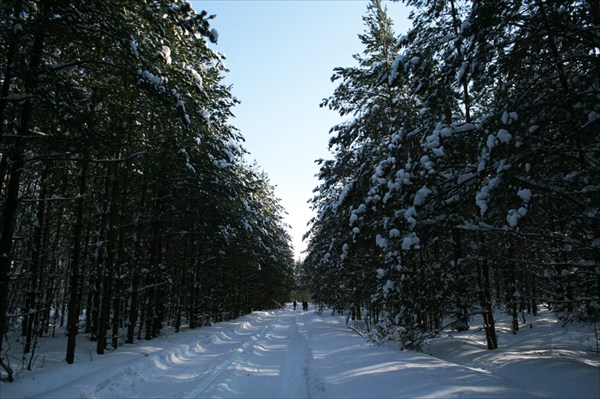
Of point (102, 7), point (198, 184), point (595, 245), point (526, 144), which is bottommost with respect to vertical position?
point (595, 245)

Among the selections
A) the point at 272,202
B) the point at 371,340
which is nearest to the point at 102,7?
the point at 371,340

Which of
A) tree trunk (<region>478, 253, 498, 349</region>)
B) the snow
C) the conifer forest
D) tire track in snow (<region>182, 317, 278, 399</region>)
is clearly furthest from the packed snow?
the snow

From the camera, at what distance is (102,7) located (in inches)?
265

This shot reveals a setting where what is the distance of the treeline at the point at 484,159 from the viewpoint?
550 centimetres

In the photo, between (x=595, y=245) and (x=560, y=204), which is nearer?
(x=595, y=245)

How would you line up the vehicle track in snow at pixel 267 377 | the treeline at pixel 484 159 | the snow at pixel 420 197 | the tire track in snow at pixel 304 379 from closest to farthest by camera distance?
the treeline at pixel 484 159 → the snow at pixel 420 197 → the tire track in snow at pixel 304 379 → the vehicle track in snow at pixel 267 377

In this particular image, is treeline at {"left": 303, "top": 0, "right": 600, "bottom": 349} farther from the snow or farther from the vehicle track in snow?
the vehicle track in snow

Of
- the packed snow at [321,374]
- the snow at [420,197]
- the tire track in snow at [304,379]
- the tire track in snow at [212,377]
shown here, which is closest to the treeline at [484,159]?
the snow at [420,197]

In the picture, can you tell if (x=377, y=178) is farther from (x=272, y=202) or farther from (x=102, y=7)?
(x=272, y=202)

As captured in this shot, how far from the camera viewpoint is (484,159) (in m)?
5.42

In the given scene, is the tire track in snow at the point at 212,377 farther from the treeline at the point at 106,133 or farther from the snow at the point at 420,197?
the snow at the point at 420,197

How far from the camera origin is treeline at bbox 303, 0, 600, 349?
5496mm

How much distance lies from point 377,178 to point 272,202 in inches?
1309

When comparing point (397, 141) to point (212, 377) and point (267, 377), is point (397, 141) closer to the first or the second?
point (267, 377)
